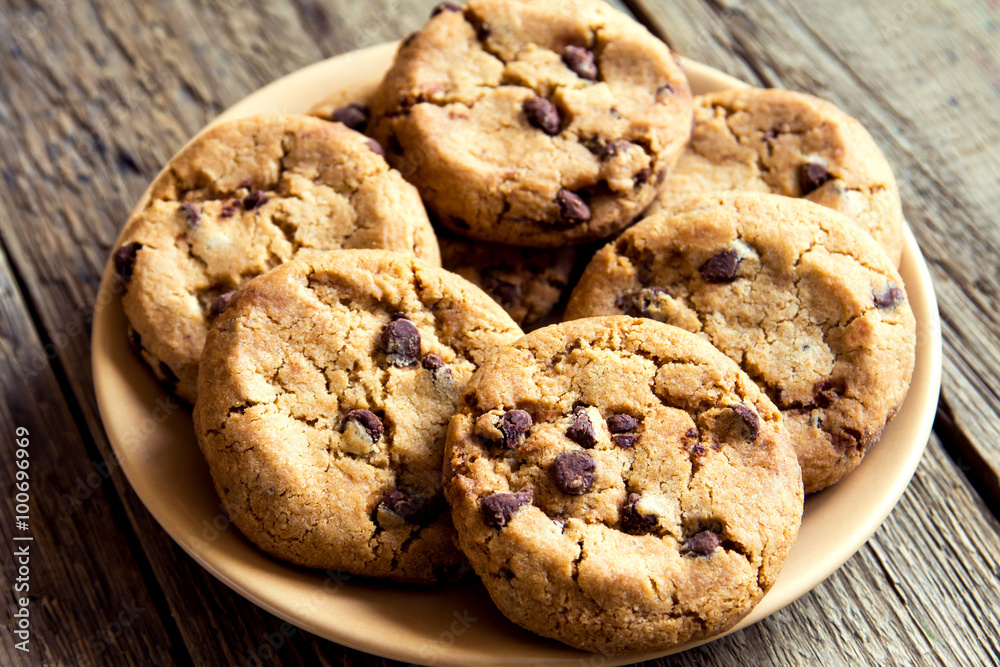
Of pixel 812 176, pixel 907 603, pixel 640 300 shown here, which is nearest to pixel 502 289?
pixel 640 300

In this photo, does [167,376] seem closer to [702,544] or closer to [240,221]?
[240,221]

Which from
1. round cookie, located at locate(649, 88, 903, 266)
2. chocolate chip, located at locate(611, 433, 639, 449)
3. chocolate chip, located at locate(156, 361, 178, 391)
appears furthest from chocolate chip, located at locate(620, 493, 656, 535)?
chocolate chip, located at locate(156, 361, 178, 391)

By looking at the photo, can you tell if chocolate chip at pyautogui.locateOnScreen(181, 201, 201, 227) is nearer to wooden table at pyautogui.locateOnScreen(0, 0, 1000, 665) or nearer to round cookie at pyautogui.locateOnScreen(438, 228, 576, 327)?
round cookie at pyautogui.locateOnScreen(438, 228, 576, 327)

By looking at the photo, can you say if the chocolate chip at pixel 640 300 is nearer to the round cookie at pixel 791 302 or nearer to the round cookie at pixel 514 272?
the round cookie at pixel 791 302

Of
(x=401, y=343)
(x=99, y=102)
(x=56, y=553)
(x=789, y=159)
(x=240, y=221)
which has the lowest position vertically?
(x=56, y=553)

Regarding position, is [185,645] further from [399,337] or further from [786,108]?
[786,108]

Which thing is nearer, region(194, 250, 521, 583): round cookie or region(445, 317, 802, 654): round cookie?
region(445, 317, 802, 654): round cookie

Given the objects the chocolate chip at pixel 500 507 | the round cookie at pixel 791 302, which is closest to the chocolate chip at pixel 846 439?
the round cookie at pixel 791 302
